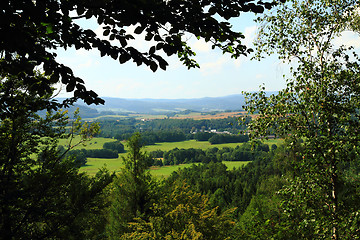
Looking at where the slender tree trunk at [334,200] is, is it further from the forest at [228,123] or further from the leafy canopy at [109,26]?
the leafy canopy at [109,26]

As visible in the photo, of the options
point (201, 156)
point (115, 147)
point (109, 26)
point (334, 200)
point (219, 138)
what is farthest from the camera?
point (219, 138)

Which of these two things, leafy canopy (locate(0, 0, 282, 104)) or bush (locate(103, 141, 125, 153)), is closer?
leafy canopy (locate(0, 0, 282, 104))

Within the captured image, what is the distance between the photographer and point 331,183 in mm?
6750

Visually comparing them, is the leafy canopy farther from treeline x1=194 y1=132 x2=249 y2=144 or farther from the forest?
treeline x1=194 y1=132 x2=249 y2=144

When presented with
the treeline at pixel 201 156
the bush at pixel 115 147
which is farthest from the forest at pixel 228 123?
the bush at pixel 115 147

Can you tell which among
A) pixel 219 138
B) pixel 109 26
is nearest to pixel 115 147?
pixel 219 138

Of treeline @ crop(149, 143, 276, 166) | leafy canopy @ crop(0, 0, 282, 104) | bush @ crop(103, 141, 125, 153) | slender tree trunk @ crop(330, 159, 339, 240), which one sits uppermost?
leafy canopy @ crop(0, 0, 282, 104)

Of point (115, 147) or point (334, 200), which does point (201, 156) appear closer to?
point (115, 147)

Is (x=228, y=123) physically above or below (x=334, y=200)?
above

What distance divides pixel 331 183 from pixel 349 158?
84 centimetres

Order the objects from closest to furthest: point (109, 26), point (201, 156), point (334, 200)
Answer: point (109, 26), point (334, 200), point (201, 156)

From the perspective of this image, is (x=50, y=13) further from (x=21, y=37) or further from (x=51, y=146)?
(x=51, y=146)

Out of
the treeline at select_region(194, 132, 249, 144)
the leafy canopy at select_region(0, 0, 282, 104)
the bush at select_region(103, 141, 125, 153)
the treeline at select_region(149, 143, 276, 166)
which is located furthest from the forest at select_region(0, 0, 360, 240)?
the treeline at select_region(194, 132, 249, 144)

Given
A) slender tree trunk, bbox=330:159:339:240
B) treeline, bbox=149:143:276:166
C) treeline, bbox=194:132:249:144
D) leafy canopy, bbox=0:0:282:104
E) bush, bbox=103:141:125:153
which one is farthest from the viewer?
treeline, bbox=194:132:249:144
